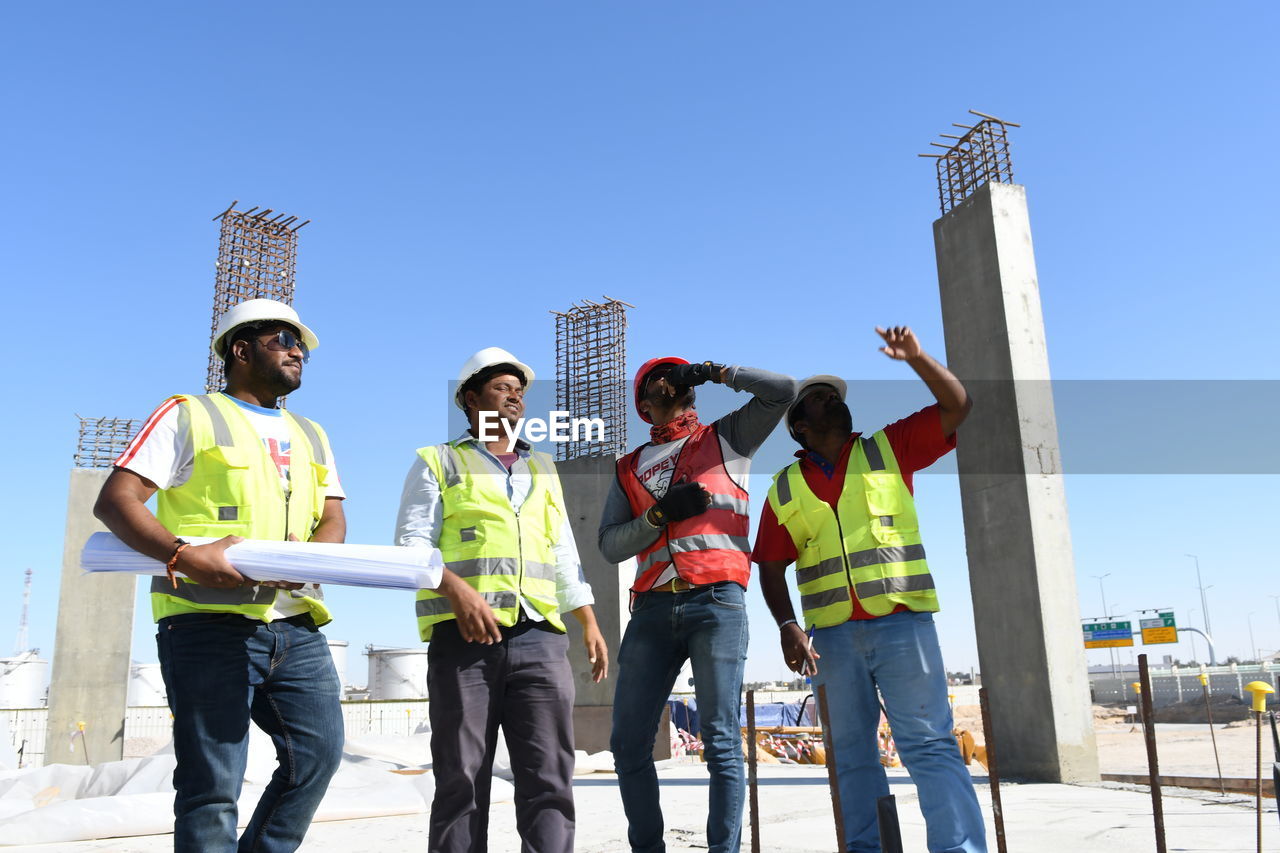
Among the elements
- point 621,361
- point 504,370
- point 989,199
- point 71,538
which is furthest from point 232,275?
point 504,370

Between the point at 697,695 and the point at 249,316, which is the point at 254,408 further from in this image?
the point at 697,695

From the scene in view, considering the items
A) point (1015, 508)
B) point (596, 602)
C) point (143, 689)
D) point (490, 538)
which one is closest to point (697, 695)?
point (490, 538)

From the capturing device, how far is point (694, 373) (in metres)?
3.28

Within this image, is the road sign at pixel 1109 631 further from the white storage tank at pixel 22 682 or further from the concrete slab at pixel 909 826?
the white storage tank at pixel 22 682

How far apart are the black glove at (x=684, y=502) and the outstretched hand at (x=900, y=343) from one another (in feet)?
2.40

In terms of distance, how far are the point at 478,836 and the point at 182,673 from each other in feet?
3.03

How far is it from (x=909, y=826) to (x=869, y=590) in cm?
247

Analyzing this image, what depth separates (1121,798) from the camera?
20.3ft

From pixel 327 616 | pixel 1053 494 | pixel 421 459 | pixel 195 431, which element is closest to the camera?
pixel 195 431

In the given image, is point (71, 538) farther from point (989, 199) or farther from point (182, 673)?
point (182, 673)

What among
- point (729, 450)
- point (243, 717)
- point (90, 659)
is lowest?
point (243, 717)

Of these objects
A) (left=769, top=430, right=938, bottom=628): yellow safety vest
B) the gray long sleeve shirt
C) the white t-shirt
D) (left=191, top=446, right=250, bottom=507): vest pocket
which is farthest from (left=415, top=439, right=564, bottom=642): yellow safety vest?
(left=769, top=430, right=938, bottom=628): yellow safety vest

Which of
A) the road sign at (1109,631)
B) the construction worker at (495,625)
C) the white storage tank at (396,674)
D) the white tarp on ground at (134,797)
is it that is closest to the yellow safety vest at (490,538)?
the construction worker at (495,625)

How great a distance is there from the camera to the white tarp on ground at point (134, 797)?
17.0 feet
